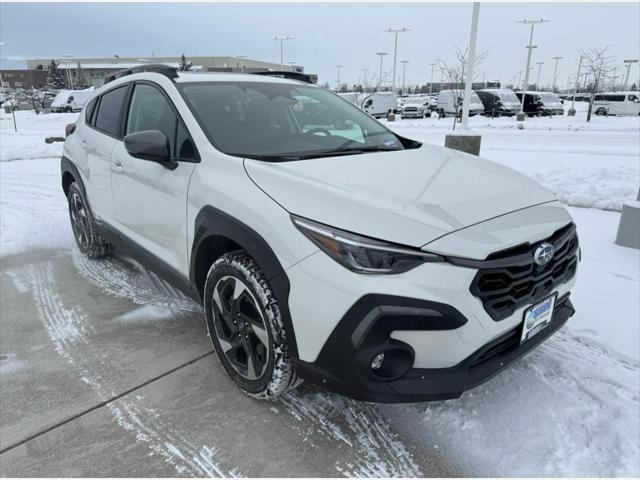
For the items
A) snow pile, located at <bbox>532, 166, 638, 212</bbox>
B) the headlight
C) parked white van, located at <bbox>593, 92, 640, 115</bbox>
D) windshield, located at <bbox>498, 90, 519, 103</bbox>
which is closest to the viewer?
the headlight

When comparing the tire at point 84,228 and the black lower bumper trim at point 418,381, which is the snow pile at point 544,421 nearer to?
the black lower bumper trim at point 418,381

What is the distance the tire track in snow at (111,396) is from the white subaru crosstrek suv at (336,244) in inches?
16.6

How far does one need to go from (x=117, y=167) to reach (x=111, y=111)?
0.76 metres

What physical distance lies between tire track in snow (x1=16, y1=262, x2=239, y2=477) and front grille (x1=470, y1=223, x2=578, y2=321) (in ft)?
4.43

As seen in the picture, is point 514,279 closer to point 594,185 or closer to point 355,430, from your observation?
point 355,430

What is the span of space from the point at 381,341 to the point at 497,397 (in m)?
1.08

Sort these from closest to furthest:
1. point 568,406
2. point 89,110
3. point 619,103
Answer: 1. point 568,406
2. point 89,110
3. point 619,103

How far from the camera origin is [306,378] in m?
2.11

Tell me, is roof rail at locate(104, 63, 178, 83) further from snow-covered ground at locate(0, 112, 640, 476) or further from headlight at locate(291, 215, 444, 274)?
snow-covered ground at locate(0, 112, 640, 476)

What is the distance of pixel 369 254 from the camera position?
74.5 inches

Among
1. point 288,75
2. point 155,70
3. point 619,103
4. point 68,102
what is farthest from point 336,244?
point 68,102

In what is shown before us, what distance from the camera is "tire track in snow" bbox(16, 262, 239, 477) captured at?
2180mm

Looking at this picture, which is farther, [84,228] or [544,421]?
[84,228]

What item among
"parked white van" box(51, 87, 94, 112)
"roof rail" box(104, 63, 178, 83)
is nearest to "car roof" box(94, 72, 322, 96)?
"roof rail" box(104, 63, 178, 83)
